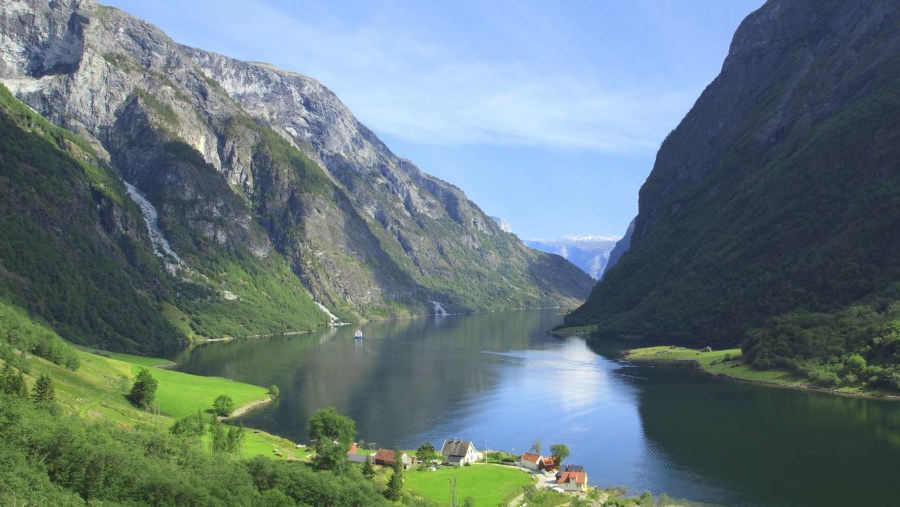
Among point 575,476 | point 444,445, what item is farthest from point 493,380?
point 575,476

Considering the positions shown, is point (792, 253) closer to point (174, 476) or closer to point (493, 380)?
point (493, 380)

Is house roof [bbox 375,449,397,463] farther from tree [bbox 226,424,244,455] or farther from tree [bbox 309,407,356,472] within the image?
tree [bbox 226,424,244,455]

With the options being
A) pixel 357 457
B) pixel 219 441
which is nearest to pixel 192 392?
pixel 219 441

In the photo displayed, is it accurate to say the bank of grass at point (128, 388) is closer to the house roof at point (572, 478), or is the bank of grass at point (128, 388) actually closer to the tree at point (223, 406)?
the tree at point (223, 406)

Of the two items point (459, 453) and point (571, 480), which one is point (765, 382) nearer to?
point (571, 480)

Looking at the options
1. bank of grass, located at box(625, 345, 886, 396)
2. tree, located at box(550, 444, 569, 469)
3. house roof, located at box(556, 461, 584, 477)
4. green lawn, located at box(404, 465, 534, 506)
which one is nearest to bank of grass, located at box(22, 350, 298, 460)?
green lawn, located at box(404, 465, 534, 506)

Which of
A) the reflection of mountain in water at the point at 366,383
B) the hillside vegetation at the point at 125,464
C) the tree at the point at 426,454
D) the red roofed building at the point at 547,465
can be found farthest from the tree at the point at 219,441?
the red roofed building at the point at 547,465
